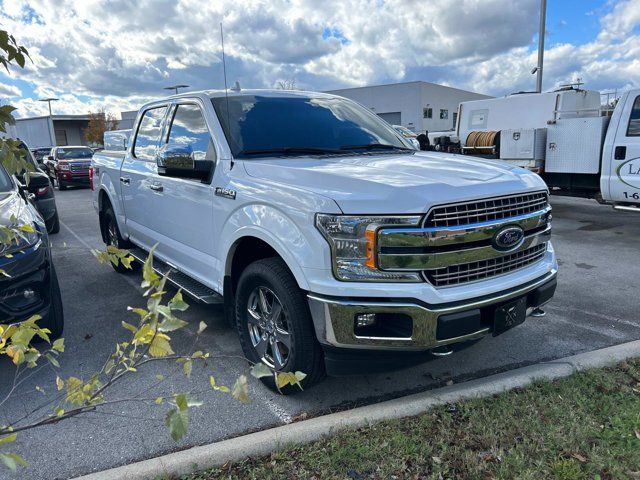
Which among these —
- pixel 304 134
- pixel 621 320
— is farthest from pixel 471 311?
pixel 621 320

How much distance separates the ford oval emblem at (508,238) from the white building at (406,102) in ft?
136

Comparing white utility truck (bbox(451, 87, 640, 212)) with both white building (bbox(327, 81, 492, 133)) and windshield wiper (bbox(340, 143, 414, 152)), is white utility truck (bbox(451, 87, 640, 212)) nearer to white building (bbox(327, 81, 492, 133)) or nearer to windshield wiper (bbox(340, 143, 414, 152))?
windshield wiper (bbox(340, 143, 414, 152))

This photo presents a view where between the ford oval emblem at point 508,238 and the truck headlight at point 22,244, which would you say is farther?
the truck headlight at point 22,244

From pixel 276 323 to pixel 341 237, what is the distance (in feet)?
2.84

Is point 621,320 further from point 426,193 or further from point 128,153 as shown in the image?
point 128,153

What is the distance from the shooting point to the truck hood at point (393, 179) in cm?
268

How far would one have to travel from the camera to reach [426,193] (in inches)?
107

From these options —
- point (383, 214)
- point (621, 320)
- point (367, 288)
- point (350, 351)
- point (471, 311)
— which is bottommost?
point (621, 320)

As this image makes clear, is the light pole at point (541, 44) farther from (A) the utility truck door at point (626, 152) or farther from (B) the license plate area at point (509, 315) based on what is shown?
(B) the license plate area at point (509, 315)

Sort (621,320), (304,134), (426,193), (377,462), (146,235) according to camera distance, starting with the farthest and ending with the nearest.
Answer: (146,235)
(621,320)
(304,134)
(426,193)
(377,462)

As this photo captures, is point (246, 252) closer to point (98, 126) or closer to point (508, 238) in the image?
point (508, 238)

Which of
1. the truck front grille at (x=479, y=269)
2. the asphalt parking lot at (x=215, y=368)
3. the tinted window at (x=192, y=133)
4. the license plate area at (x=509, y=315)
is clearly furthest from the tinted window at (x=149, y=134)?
the license plate area at (x=509, y=315)

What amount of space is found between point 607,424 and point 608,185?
665cm

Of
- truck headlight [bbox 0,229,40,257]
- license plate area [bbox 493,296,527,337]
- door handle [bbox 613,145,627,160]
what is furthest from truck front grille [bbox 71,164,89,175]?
license plate area [bbox 493,296,527,337]
